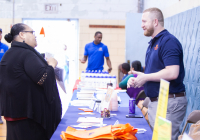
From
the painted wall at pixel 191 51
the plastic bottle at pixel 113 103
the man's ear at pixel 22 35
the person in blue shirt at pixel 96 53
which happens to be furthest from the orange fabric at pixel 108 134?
the person in blue shirt at pixel 96 53

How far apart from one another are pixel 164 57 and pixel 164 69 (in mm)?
97

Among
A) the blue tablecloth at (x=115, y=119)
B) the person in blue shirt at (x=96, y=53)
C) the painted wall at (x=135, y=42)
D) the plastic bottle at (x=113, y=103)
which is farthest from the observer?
the painted wall at (x=135, y=42)

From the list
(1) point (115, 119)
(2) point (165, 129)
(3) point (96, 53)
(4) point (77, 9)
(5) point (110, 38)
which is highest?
(4) point (77, 9)

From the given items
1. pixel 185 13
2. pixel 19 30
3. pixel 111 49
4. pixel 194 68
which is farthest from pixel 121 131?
pixel 111 49

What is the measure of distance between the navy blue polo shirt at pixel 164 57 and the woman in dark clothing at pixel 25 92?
0.81 meters

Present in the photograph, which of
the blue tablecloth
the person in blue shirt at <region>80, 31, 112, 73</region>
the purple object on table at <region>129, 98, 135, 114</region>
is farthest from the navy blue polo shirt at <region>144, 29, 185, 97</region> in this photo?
the person in blue shirt at <region>80, 31, 112, 73</region>

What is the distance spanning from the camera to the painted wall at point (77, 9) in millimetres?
7004

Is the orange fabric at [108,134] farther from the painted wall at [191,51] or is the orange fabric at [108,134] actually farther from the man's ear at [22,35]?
the painted wall at [191,51]

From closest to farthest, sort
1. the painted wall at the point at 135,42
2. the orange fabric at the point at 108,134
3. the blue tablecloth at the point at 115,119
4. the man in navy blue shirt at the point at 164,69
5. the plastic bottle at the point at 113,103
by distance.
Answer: the orange fabric at the point at 108,134 < the blue tablecloth at the point at 115,119 < the man in navy blue shirt at the point at 164,69 < the plastic bottle at the point at 113,103 < the painted wall at the point at 135,42

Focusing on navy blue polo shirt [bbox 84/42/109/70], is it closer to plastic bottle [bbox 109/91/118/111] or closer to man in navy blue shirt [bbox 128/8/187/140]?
plastic bottle [bbox 109/91/118/111]

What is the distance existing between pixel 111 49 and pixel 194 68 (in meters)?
4.30

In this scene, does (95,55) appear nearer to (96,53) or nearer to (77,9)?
(96,53)

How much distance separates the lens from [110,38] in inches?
277

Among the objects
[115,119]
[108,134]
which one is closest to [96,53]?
[115,119]
